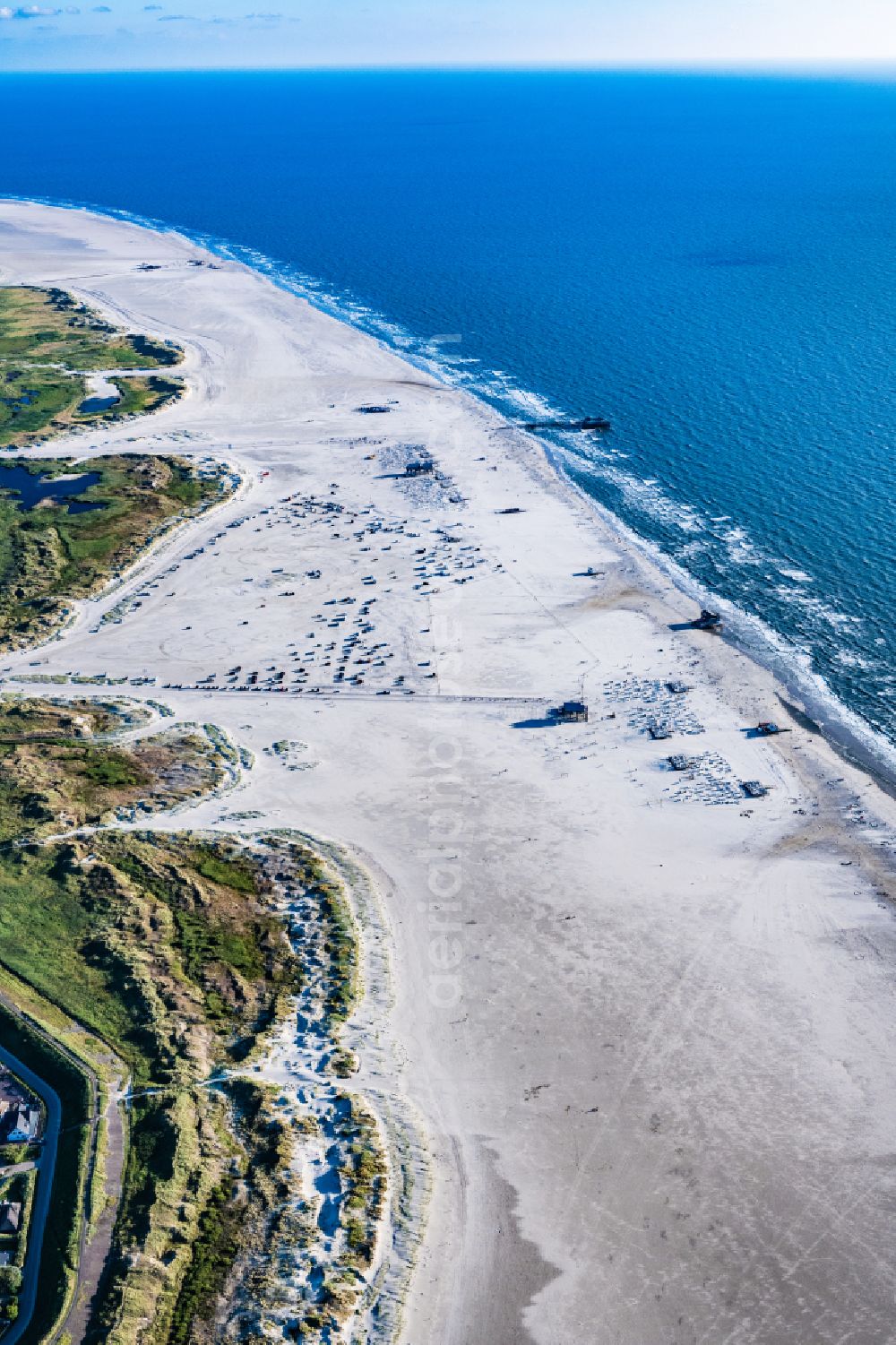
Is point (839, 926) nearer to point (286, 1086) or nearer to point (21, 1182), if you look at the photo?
point (286, 1086)

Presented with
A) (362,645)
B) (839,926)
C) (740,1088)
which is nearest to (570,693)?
(362,645)

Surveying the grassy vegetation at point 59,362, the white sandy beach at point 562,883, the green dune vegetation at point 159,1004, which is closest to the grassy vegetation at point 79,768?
the green dune vegetation at point 159,1004

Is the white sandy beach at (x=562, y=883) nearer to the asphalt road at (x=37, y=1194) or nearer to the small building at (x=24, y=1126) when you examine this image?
the asphalt road at (x=37, y=1194)

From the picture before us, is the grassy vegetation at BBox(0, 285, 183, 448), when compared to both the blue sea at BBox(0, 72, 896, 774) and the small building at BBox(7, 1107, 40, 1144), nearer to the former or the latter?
the blue sea at BBox(0, 72, 896, 774)

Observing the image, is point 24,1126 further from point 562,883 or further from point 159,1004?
point 562,883

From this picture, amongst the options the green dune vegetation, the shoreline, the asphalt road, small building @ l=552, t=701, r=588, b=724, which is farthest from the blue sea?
the asphalt road

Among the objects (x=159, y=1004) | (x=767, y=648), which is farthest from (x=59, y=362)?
(x=159, y=1004)
